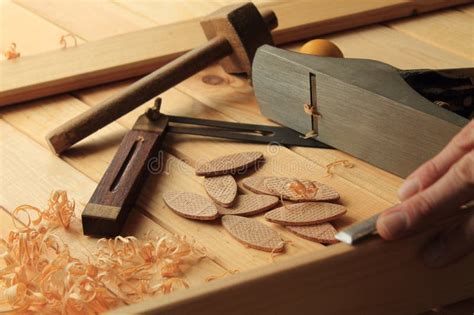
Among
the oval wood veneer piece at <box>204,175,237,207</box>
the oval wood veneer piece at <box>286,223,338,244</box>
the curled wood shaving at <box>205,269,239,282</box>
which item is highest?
the oval wood veneer piece at <box>204,175,237,207</box>

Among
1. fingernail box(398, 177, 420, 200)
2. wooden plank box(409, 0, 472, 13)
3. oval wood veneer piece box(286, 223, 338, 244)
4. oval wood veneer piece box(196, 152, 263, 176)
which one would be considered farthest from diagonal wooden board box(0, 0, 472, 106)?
fingernail box(398, 177, 420, 200)

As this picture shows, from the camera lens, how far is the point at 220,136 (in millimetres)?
1820

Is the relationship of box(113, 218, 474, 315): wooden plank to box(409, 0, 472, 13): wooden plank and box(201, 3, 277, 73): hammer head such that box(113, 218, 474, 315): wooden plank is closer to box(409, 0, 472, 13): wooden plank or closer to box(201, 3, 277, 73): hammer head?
box(201, 3, 277, 73): hammer head

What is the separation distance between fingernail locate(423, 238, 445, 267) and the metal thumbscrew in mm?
742

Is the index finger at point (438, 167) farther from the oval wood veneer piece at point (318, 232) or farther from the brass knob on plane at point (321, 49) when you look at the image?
the brass knob on plane at point (321, 49)

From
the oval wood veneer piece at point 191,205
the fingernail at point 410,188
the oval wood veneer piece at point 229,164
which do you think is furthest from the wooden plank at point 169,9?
the fingernail at point 410,188

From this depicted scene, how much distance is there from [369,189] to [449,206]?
0.41m

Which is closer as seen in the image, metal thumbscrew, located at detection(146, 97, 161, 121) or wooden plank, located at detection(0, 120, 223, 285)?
wooden plank, located at detection(0, 120, 223, 285)

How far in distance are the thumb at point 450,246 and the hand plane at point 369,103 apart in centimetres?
30

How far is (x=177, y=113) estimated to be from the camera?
1923 mm

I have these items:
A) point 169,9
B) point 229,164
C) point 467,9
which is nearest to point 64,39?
point 169,9

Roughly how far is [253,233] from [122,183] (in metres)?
0.27

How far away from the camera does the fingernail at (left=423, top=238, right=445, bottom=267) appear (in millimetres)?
1274

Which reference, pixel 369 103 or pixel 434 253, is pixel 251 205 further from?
pixel 434 253
